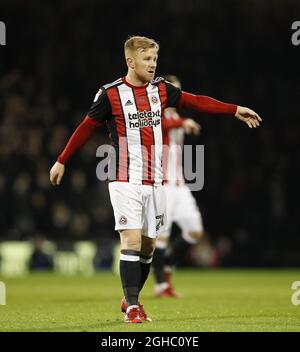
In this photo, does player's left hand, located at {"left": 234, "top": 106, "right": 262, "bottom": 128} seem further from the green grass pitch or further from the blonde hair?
the green grass pitch

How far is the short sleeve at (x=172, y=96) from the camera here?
732 cm

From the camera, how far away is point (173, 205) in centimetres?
1095

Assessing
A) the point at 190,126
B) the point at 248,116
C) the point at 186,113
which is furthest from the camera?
the point at 186,113

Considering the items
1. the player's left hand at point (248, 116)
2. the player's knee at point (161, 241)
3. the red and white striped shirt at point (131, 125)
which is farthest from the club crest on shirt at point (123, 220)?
the player's knee at point (161, 241)

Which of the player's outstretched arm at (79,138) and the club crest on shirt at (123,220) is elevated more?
the player's outstretched arm at (79,138)

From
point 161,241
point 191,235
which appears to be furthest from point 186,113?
point 161,241

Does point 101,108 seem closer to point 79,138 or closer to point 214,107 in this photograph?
point 79,138

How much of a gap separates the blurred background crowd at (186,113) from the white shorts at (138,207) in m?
9.57

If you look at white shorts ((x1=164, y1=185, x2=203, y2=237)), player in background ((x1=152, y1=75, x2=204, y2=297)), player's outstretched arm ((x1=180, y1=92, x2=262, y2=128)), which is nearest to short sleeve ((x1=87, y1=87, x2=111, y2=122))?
player's outstretched arm ((x1=180, y1=92, x2=262, y2=128))

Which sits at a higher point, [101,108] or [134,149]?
[101,108]

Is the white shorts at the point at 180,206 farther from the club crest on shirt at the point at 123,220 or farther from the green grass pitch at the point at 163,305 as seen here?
the club crest on shirt at the point at 123,220

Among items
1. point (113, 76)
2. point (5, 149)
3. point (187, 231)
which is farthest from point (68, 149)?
point (113, 76)

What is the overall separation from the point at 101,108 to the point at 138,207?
84 centimetres

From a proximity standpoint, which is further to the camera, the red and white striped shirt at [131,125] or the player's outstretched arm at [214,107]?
the player's outstretched arm at [214,107]
